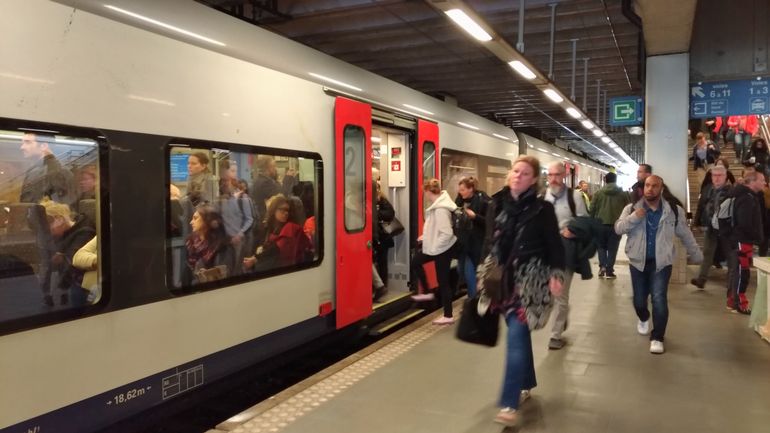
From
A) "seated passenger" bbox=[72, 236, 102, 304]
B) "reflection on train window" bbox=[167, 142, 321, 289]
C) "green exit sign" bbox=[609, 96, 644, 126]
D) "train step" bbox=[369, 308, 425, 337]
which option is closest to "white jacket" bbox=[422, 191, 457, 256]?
"train step" bbox=[369, 308, 425, 337]

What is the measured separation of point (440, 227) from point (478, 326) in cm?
263

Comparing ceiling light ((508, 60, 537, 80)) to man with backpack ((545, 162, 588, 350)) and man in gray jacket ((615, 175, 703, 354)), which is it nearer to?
man with backpack ((545, 162, 588, 350))

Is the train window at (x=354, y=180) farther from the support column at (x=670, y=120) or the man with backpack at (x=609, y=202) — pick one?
the support column at (x=670, y=120)

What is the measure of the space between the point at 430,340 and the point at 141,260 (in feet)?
10.3

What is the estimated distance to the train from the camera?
9.25 feet

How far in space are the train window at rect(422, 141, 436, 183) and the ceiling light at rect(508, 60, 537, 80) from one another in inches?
53.3

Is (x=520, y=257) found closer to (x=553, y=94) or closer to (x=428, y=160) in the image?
(x=428, y=160)

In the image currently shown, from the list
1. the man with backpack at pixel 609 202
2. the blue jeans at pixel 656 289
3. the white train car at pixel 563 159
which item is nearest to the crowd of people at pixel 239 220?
the blue jeans at pixel 656 289

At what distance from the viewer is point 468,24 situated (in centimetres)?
516

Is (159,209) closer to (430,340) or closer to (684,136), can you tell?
(430,340)

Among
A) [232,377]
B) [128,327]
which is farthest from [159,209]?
[232,377]

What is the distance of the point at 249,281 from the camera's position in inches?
166

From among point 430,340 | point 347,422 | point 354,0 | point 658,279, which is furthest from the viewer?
point 354,0

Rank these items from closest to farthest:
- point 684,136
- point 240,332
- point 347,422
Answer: point 347,422 < point 240,332 < point 684,136
